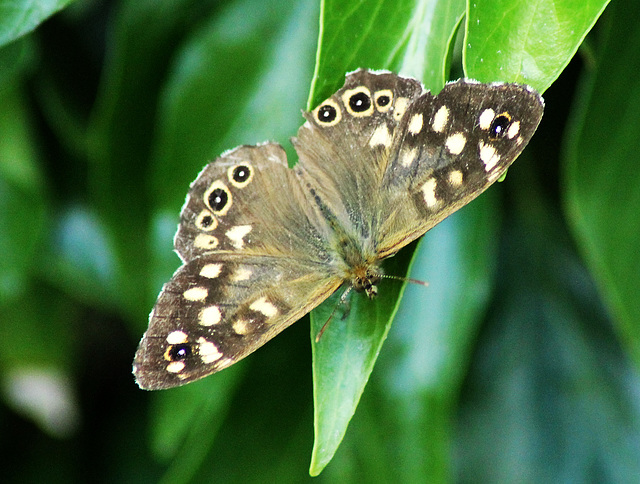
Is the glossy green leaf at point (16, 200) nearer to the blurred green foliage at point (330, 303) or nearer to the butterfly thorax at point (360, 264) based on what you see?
the blurred green foliage at point (330, 303)

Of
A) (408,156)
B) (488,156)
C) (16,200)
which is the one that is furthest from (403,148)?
(16,200)

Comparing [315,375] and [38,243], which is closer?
[315,375]

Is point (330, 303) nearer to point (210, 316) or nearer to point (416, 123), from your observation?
point (210, 316)

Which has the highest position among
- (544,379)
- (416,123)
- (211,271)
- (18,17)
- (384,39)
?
(18,17)

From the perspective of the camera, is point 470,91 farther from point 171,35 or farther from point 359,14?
point 171,35

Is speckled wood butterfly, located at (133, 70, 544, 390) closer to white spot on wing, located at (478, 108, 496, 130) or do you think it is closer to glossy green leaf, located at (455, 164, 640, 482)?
white spot on wing, located at (478, 108, 496, 130)

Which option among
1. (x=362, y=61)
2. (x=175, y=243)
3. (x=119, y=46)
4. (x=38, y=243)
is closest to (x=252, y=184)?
(x=175, y=243)
